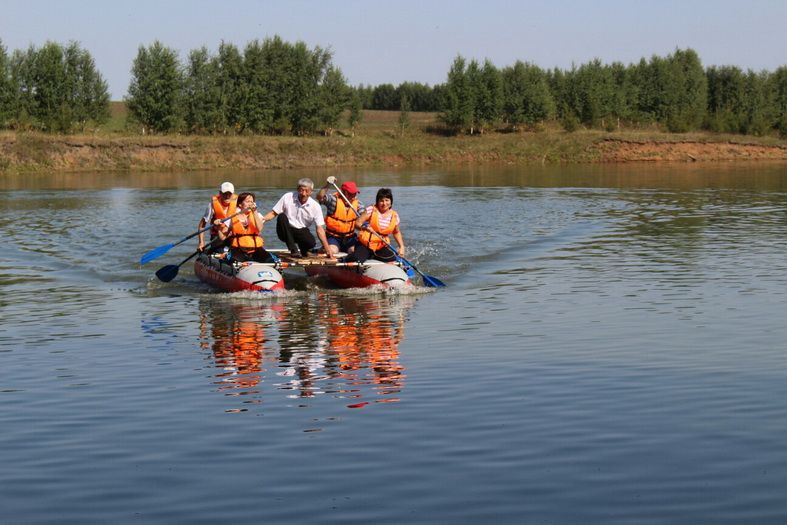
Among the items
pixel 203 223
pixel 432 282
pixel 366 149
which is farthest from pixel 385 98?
pixel 432 282

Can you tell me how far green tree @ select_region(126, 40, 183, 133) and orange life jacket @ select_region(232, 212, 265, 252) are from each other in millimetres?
63234

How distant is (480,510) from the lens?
7.68 meters

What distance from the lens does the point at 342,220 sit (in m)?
21.6

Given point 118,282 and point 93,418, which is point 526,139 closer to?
point 118,282

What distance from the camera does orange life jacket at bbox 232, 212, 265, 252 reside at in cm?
1986

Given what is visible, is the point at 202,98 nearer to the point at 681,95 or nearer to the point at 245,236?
the point at 681,95

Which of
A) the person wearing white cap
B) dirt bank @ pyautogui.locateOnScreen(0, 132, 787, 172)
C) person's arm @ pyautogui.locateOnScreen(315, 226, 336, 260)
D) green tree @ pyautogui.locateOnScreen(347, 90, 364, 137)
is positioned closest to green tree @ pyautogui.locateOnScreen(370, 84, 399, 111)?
green tree @ pyautogui.locateOnScreen(347, 90, 364, 137)

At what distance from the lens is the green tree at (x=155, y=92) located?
81188 mm

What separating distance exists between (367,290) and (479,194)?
1129 inches

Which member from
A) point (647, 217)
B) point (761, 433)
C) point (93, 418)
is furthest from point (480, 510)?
point (647, 217)

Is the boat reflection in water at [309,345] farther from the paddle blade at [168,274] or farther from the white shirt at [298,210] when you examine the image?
the white shirt at [298,210]

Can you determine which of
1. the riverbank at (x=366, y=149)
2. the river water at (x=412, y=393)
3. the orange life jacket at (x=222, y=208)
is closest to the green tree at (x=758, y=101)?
the riverbank at (x=366, y=149)

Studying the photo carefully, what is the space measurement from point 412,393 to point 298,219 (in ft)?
33.9

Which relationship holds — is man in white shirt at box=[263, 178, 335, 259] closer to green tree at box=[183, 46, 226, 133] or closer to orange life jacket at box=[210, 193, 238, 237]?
orange life jacket at box=[210, 193, 238, 237]
